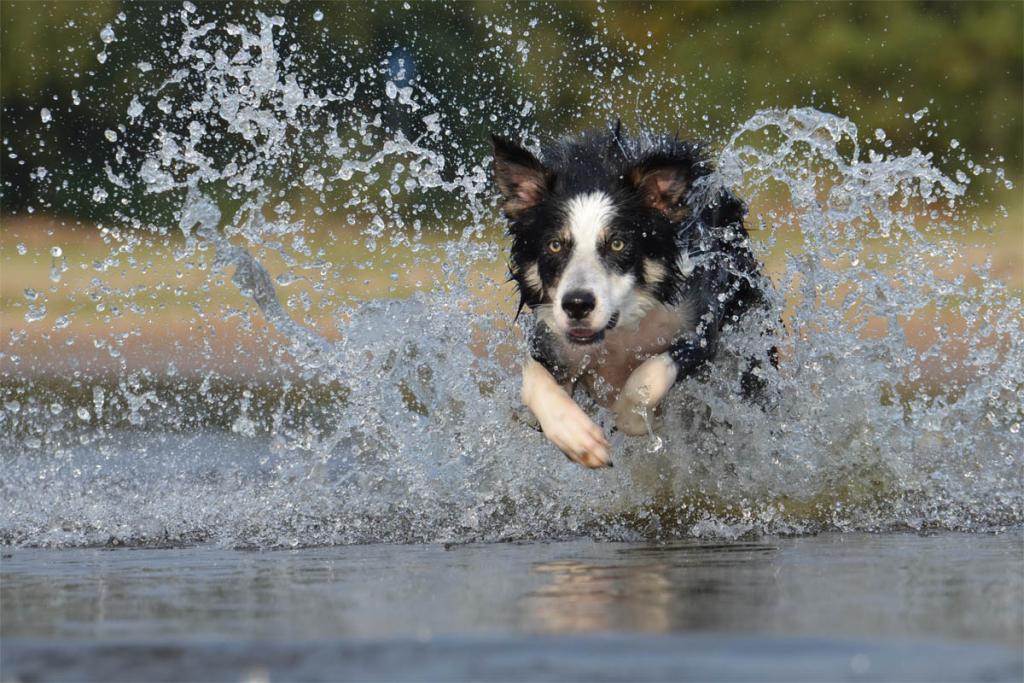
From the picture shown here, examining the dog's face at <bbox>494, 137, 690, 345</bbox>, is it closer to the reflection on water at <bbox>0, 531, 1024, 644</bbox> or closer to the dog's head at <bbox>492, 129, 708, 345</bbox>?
the dog's head at <bbox>492, 129, 708, 345</bbox>

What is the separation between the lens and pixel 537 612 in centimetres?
359

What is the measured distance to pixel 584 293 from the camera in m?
5.52

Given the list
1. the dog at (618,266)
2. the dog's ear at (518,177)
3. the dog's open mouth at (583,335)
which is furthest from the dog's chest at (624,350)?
the dog's ear at (518,177)

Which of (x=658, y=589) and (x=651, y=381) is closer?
(x=658, y=589)

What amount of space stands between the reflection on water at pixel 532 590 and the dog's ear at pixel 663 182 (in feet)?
4.98

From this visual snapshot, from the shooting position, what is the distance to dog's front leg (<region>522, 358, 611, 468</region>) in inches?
211

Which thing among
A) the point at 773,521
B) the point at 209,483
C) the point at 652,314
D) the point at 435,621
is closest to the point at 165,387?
the point at 209,483

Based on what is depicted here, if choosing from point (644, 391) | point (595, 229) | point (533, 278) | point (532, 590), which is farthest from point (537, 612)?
point (533, 278)

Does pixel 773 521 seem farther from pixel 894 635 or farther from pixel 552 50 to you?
pixel 552 50

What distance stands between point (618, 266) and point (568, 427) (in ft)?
2.49

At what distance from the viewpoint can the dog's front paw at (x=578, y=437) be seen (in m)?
5.36

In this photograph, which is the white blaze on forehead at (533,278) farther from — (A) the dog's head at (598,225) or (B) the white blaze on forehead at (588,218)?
(B) the white blaze on forehead at (588,218)

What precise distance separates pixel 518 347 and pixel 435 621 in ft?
9.75

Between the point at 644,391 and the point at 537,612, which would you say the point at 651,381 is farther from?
the point at 537,612
